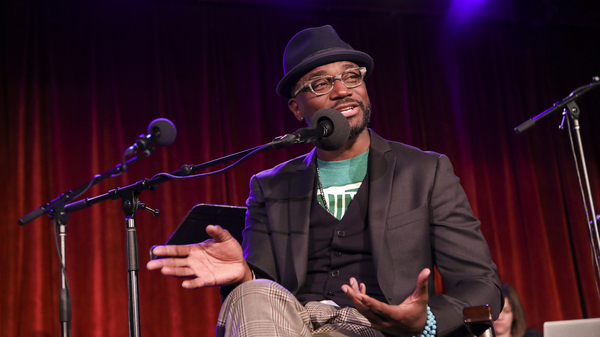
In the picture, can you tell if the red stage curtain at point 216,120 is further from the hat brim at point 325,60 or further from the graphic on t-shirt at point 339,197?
the graphic on t-shirt at point 339,197

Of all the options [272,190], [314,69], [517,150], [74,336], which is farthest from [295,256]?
[517,150]

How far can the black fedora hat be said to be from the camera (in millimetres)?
2277

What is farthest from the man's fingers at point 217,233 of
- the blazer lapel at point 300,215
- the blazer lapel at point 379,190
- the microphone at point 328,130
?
the blazer lapel at point 379,190

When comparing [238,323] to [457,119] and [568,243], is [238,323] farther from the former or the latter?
[568,243]

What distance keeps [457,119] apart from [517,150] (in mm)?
693

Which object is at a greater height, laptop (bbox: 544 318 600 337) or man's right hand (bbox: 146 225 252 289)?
man's right hand (bbox: 146 225 252 289)

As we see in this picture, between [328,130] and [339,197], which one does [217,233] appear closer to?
[328,130]

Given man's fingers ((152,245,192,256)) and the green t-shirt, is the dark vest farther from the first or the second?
man's fingers ((152,245,192,256))

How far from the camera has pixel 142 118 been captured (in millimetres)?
4023

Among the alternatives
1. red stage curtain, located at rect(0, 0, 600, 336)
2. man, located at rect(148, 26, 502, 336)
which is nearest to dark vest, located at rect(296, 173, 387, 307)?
man, located at rect(148, 26, 502, 336)

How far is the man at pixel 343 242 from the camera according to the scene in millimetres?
1424

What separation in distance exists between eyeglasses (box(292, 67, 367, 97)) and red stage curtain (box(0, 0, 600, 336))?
6.48 ft

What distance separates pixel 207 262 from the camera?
1612 mm

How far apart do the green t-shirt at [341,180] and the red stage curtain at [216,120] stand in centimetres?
197
